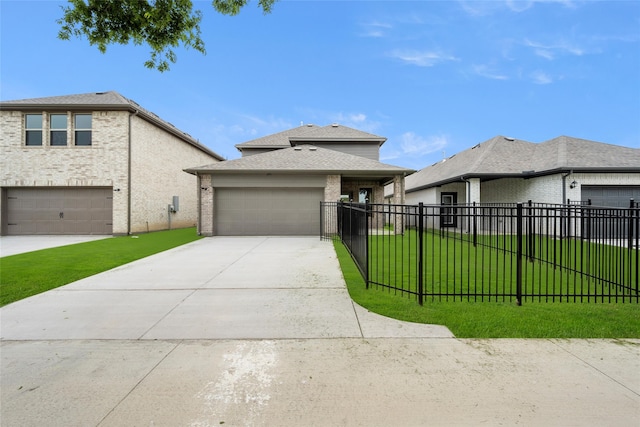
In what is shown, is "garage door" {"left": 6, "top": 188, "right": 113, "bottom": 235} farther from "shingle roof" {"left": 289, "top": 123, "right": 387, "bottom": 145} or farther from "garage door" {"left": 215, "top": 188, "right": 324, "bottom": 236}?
"shingle roof" {"left": 289, "top": 123, "right": 387, "bottom": 145}

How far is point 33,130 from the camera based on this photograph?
16.0 meters

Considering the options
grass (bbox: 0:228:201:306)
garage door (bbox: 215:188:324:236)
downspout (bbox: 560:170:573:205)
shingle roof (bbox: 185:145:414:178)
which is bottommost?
grass (bbox: 0:228:201:306)

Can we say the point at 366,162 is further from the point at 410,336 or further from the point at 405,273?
the point at 410,336

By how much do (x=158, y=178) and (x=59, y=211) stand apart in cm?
528

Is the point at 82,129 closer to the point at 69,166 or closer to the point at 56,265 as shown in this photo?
the point at 69,166

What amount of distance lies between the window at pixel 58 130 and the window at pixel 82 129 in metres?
0.59

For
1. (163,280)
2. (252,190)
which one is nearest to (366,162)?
(252,190)

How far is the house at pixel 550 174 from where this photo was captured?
14.6 m

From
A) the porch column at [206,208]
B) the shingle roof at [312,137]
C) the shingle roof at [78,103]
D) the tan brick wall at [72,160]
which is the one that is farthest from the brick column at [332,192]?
the shingle roof at [78,103]

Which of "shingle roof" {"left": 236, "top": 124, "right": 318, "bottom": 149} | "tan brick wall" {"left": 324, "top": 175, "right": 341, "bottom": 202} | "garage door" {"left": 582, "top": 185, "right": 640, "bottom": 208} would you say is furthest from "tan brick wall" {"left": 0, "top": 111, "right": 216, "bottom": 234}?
"garage door" {"left": 582, "top": 185, "right": 640, "bottom": 208}

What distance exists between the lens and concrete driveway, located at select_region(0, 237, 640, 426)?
95.8 inches

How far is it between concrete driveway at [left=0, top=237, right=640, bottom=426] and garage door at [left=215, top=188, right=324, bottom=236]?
35.3 feet

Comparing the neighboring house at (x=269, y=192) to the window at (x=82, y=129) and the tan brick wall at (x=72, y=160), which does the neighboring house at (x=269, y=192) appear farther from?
the window at (x=82, y=129)

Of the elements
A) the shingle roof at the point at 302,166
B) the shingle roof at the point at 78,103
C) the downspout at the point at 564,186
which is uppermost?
the shingle roof at the point at 78,103
